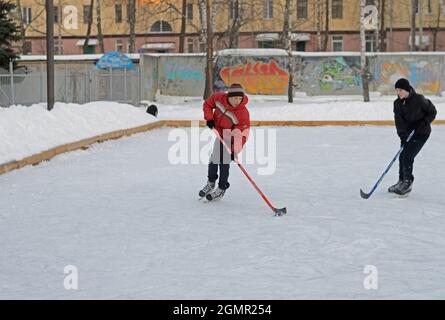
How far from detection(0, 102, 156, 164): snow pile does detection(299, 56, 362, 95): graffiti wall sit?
1646cm

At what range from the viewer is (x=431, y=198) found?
364 inches

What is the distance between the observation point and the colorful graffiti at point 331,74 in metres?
36.0

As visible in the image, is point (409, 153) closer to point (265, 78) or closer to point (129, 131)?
point (129, 131)

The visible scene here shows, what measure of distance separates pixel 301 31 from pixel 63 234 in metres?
41.4

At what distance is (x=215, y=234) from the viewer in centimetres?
711

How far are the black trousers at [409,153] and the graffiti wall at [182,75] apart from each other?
26303 millimetres

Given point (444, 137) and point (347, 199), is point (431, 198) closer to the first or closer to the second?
point (347, 199)

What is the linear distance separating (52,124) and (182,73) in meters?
20.6

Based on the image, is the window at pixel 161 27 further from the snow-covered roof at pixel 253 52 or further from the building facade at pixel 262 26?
the snow-covered roof at pixel 253 52

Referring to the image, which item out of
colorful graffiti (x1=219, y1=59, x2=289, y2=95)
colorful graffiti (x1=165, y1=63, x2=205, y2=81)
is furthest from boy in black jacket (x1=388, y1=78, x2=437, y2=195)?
colorful graffiti (x1=219, y1=59, x2=289, y2=95)

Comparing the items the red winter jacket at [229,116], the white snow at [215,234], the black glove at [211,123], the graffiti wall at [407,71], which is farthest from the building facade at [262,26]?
the black glove at [211,123]

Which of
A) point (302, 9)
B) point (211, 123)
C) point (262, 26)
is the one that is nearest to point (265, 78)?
point (262, 26)

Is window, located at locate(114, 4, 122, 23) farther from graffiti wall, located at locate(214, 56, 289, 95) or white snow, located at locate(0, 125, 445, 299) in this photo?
white snow, located at locate(0, 125, 445, 299)
